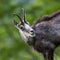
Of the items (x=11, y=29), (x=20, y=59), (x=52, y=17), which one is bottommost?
(x=52, y=17)

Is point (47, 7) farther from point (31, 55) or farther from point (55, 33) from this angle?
point (55, 33)

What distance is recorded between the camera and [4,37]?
4.38 meters

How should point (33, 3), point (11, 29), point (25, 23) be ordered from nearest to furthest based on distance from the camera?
1. point (25, 23)
2. point (33, 3)
3. point (11, 29)

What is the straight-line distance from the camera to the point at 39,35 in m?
2.49

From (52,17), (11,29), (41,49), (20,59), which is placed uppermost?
(11,29)

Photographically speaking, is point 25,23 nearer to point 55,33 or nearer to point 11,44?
point 55,33

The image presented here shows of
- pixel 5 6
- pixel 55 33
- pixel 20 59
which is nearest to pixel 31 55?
pixel 20 59

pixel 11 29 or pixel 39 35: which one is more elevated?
pixel 11 29

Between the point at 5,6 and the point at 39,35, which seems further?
the point at 5,6

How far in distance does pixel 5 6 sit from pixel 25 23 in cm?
202

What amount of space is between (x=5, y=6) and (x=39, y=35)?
1928mm

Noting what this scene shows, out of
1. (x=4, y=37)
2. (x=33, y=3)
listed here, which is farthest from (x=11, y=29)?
(x=33, y=3)

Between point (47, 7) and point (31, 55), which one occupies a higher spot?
point (47, 7)

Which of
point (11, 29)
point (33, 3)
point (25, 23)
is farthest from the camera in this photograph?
point (11, 29)
